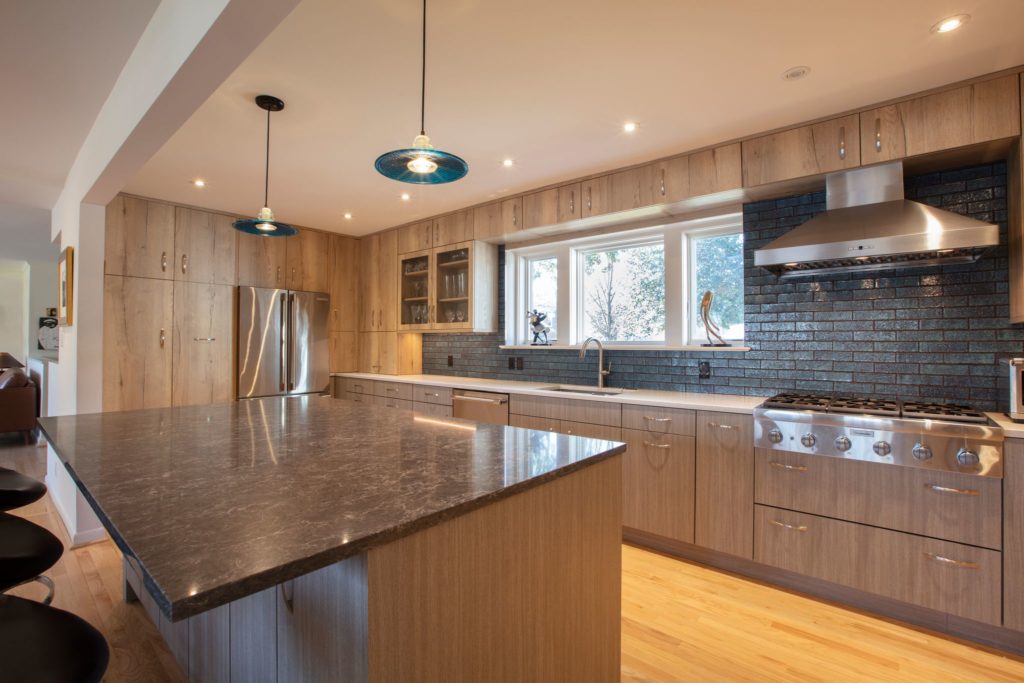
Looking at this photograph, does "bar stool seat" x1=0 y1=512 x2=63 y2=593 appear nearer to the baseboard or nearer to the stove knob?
the baseboard

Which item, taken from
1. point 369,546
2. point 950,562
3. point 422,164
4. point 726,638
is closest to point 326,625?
point 369,546

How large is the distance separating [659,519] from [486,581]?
1994 millimetres

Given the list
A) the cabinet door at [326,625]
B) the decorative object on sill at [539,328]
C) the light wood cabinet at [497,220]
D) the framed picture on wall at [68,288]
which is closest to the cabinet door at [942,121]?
the light wood cabinet at [497,220]

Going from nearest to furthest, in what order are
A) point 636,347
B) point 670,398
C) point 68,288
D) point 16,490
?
point 16,490 < point 670,398 < point 68,288 < point 636,347

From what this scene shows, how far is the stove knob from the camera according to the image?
1.93 m

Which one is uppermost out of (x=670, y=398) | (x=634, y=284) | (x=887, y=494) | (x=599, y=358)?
(x=634, y=284)

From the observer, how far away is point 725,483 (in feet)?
8.34

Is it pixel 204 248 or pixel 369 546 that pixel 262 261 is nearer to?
pixel 204 248

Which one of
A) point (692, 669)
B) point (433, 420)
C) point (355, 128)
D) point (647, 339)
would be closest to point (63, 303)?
point (355, 128)

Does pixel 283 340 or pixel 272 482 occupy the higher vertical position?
pixel 283 340

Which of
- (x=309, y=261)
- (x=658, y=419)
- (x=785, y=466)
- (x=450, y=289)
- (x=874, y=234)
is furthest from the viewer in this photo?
(x=309, y=261)

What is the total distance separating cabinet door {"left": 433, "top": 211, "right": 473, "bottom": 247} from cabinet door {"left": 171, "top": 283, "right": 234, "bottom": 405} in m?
1.93

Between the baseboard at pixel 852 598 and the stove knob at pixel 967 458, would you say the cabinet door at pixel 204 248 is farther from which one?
the stove knob at pixel 967 458

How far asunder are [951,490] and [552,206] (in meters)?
2.72
